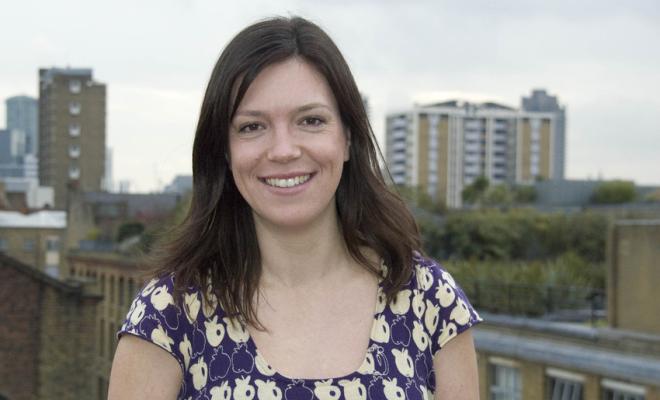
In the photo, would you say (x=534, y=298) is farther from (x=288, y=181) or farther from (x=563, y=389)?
(x=288, y=181)

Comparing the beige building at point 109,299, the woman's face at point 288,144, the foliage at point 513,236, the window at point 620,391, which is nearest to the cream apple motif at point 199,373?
the woman's face at point 288,144

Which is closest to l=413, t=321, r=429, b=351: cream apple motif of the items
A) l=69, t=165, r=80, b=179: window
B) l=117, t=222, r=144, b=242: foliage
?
l=117, t=222, r=144, b=242: foliage

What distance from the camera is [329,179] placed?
2695mm

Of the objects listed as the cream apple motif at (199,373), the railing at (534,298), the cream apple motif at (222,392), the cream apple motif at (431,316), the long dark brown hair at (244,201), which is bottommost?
the railing at (534,298)

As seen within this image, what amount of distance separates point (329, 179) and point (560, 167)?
605ft

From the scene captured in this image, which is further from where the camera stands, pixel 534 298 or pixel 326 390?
pixel 534 298

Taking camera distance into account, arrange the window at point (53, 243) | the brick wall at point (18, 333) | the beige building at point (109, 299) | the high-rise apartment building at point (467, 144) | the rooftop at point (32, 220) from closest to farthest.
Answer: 1. the brick wall at point (18, 333)
2. the beige building at point (109, 299)
3. the rooftop at point (32, 220)
4. the window at point (53, 243)
5. the high-rise apartment building at point (467, 144)

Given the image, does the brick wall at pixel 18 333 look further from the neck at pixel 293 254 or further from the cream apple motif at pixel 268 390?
the cream apple motif at pixel 268 390

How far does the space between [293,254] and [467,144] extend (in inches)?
6701

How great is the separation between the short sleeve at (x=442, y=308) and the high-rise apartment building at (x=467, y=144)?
15751 centimetres

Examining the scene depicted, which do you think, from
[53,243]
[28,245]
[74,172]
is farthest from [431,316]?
[74,172]

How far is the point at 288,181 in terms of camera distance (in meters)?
2.66

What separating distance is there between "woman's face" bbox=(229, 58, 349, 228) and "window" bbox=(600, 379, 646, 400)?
2127 cm

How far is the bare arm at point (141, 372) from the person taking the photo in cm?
254
